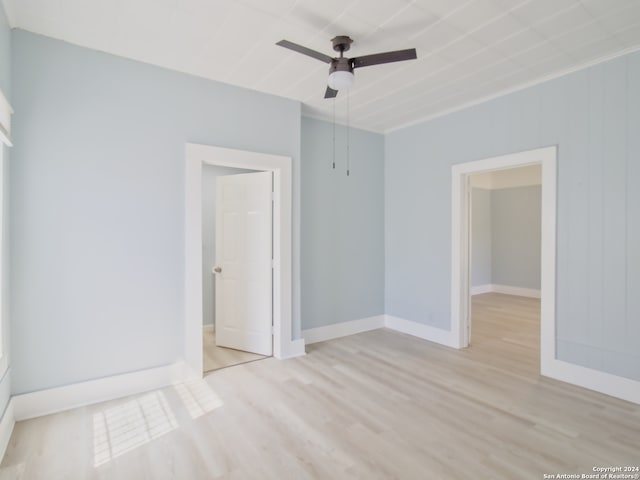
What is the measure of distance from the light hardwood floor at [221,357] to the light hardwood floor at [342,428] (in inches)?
8.9

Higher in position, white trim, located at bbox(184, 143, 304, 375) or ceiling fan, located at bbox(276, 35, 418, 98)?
ceiling fan, located at bbox(276, 35, 418, 98)

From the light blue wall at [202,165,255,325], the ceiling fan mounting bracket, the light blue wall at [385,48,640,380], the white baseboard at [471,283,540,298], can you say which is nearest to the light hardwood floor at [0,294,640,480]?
the light blue wall at [385,48,640,380]

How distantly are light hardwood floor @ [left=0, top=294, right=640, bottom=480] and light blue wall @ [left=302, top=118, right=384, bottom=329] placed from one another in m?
1.17

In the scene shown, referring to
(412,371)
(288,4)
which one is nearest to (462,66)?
(288,4)

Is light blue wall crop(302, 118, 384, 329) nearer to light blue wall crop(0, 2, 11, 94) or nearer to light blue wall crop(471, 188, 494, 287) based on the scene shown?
light blue wall crop(0, 2, 11, 94)

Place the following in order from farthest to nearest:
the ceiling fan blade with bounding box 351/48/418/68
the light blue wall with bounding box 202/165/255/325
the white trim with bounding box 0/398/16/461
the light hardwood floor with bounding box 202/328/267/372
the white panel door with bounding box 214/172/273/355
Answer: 1. the light blue wall with bounding box 202/165/255/325
2. the white panel door with bounding box 214/172/273/355
3. the light hardwood floor with bounding box 202/328/267/372
4. the ceiling fan blade with bounding box 351/48/418/68
5. the white trim with bounding box 0/398/16/461

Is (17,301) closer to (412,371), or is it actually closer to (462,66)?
(412,371)

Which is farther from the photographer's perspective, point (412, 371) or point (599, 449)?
point (412, 371)

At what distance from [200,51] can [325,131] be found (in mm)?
2050

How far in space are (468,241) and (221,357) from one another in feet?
10.8

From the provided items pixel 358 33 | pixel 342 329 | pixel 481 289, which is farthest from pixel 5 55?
pixel 481 289

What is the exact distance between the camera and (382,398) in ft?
9.67

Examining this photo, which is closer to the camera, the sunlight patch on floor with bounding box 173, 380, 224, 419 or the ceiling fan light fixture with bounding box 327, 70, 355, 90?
the ceiling fan light fixture with bounding box 327, 70, 355, 90

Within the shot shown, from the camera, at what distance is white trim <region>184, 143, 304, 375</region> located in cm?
327
